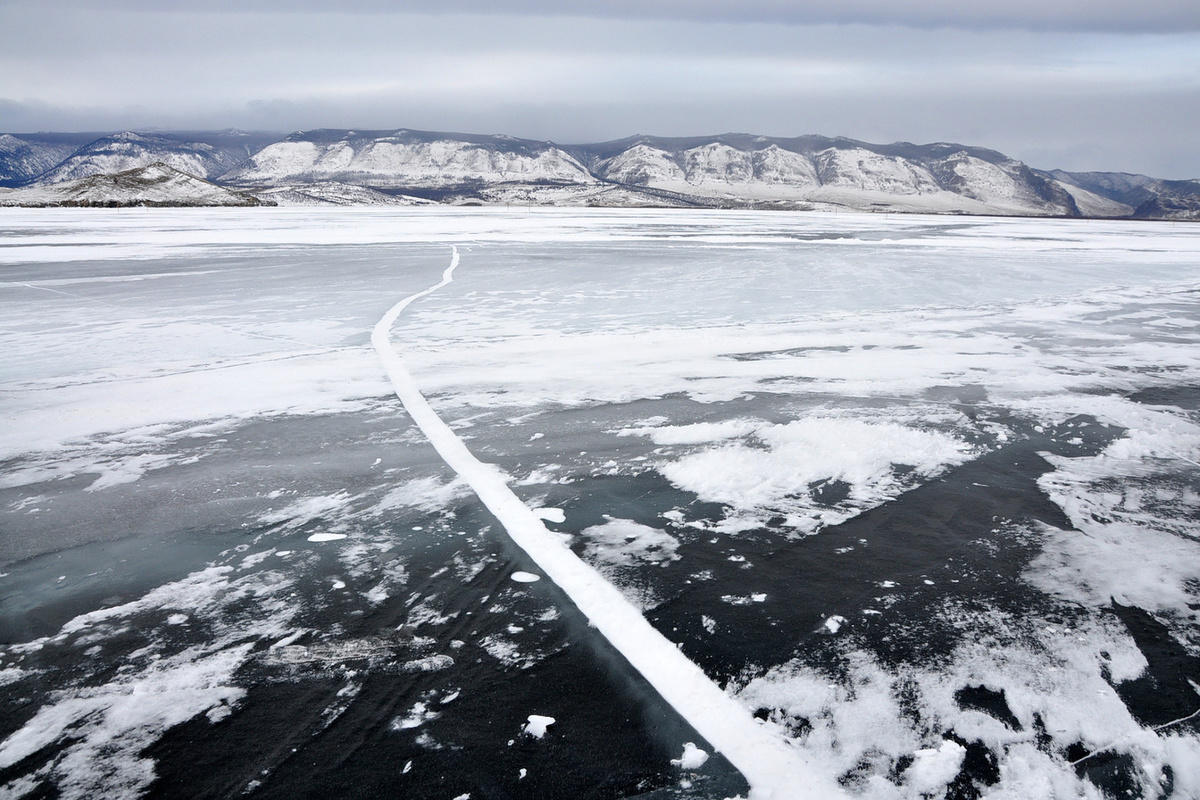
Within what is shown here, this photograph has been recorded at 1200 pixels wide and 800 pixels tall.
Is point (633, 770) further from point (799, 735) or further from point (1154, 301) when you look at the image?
point (1154, 301)

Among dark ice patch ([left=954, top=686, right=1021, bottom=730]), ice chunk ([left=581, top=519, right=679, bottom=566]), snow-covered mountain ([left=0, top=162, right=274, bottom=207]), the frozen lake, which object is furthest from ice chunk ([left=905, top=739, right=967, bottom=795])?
snow-covered mountain ([left=0, top=162, right=274, bottom=207])

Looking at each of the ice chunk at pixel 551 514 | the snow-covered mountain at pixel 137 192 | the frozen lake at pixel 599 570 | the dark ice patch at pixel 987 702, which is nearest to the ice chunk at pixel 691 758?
the frozen lake at pixel 599 570

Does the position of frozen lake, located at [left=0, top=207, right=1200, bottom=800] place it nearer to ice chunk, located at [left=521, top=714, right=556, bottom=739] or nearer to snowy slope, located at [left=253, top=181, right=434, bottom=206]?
ice chunk, located at [left=521, top=714, right=556, bottom=739]

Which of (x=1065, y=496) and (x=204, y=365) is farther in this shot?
(x=204, y=365)

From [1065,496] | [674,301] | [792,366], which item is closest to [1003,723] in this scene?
[1065,496]

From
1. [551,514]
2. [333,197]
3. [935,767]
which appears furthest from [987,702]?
[333,197]

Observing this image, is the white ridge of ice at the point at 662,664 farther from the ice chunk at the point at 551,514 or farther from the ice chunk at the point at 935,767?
the ice chunk at the point at 935,767
